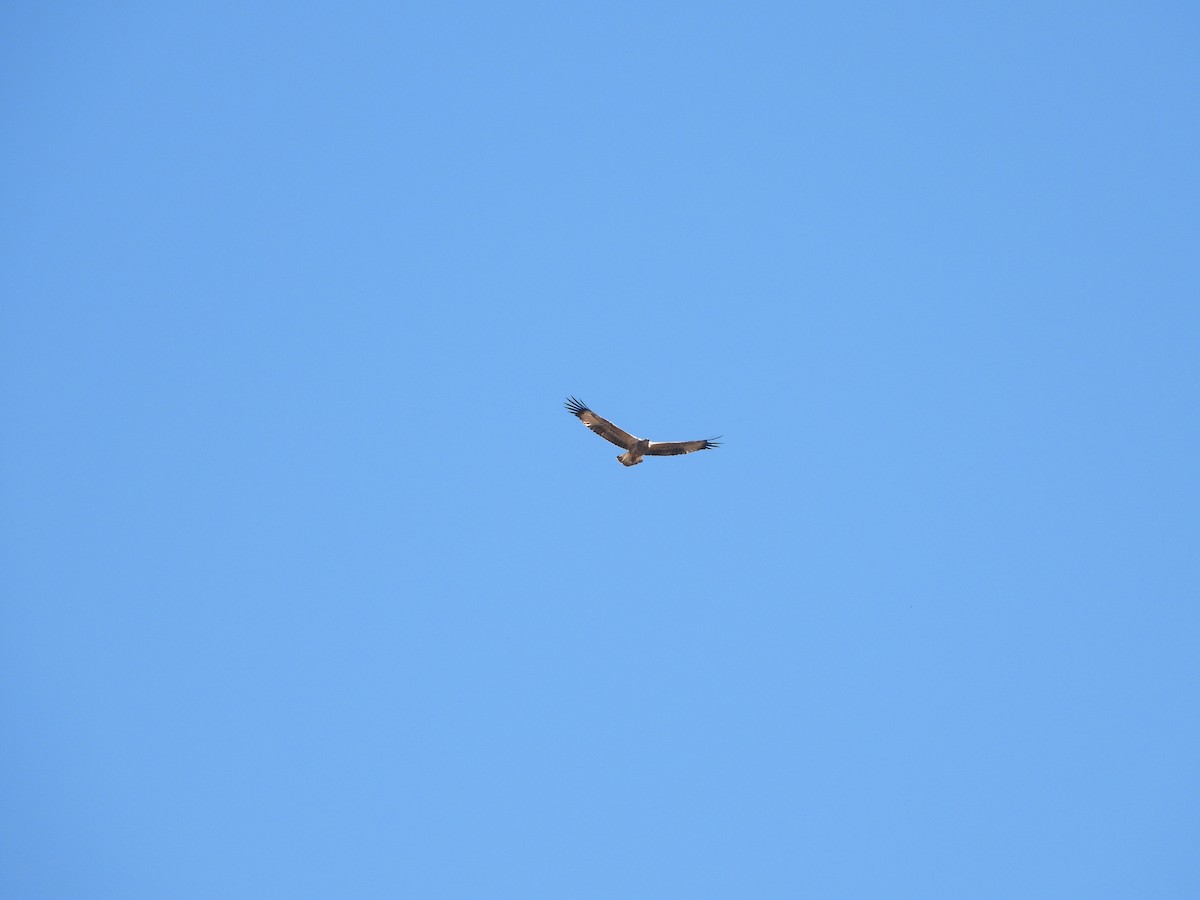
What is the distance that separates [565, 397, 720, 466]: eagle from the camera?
3979 centimetres

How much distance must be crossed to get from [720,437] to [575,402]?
420 cm

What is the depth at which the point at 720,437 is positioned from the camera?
40.8 m

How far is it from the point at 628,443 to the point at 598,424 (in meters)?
1.00

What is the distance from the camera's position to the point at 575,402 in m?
39.9

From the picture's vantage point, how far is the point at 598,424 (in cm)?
3981

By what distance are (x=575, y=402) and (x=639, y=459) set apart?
7.78 ft

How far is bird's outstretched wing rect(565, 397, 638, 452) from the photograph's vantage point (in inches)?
1563

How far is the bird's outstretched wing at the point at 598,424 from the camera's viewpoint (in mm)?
39688

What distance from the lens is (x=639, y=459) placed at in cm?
4031

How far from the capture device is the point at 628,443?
40094 mm

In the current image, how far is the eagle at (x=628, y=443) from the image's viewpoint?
39787 mm

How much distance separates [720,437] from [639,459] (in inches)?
93.4
